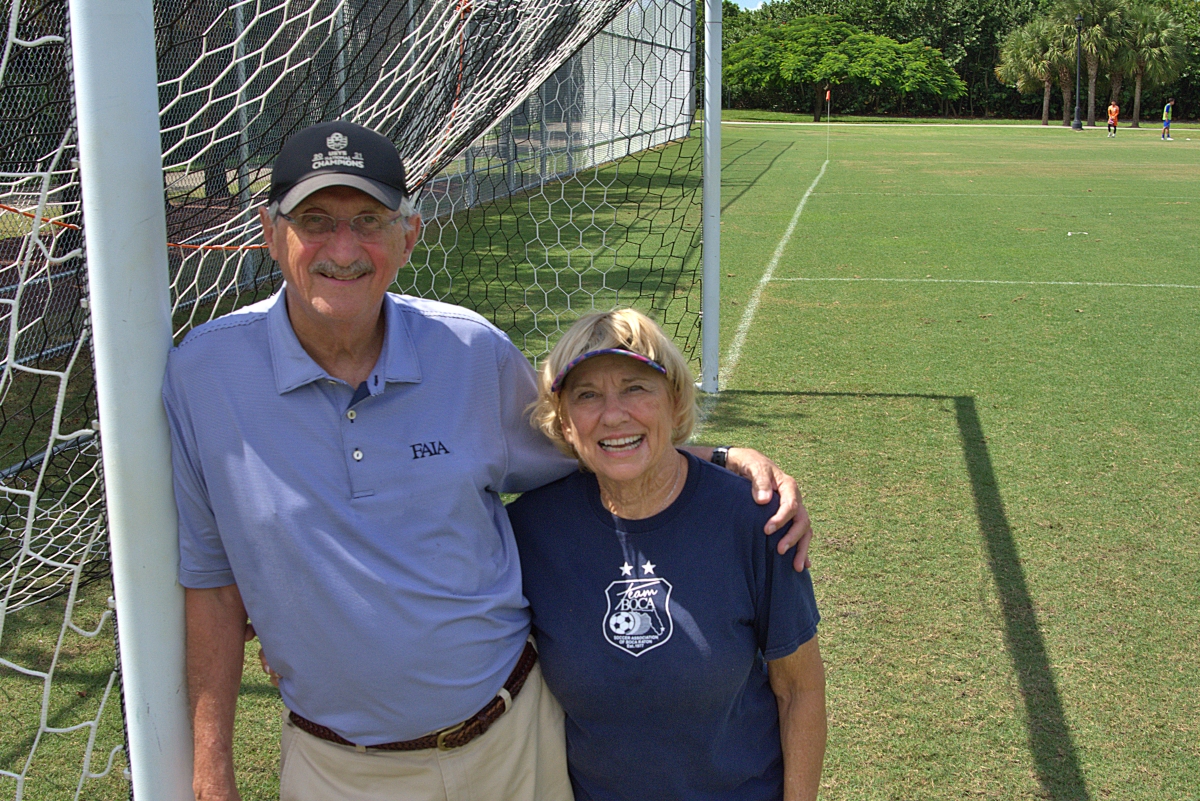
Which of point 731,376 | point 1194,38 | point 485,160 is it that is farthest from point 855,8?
point 731,376

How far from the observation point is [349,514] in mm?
1728

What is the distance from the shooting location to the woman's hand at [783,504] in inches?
76.2

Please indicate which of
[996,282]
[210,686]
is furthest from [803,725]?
[996,282]

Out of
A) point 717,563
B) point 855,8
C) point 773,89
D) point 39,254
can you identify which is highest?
point 855,8

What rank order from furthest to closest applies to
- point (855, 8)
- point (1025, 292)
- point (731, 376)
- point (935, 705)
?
point (855, 8), point (1025, 292), point (731, 376), point (935, 705)

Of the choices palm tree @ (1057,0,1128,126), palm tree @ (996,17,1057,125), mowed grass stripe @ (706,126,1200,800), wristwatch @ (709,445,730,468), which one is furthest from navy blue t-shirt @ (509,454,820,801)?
palm tree @ (996,17,1057,125)

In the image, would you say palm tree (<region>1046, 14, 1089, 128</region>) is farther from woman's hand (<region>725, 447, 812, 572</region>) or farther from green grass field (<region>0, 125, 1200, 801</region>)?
woman's hand (<region>725, 447, 812, 572</region>)

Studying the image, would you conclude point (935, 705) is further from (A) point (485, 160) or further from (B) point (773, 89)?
(B) point (773, 89)

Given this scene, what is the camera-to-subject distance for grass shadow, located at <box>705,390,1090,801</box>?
2.92m

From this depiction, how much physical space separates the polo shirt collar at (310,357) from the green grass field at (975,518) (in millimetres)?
1619

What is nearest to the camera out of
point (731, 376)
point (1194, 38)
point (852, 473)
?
point (852, 473)

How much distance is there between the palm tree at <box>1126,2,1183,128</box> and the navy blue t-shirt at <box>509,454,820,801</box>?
6037 centimetres

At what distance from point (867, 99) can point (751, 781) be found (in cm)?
6470

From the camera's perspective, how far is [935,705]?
10.6 feet
